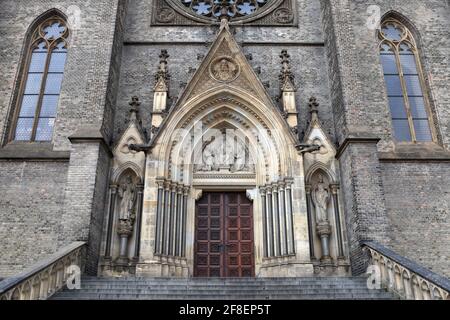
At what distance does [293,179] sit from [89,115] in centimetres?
588

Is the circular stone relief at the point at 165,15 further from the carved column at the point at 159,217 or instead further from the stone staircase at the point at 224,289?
the stone staircase at the point at 224,289

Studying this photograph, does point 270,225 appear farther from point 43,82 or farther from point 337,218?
point 43,82

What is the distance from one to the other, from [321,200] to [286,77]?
3903mm

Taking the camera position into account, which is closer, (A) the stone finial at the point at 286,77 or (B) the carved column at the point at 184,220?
(B) the carved column at the point at 184,220

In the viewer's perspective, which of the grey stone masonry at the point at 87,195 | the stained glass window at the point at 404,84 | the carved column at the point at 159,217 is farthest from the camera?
the stained glass window at the point at 404,84

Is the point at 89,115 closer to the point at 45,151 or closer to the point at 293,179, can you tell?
the point at 45,151

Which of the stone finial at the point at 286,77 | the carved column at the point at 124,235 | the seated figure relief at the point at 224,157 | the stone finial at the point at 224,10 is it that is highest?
the stone finial at the point at 224,10

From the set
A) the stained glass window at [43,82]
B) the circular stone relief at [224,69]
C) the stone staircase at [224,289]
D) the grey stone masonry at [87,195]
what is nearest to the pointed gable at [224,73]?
the circular stone relief at [224,69]

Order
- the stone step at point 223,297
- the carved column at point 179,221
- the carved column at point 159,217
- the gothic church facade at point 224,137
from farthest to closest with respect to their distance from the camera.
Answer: the carved column at point 179,221 < the gothic church facade at point 224,137 < the carved column at point 159,217 < the stone step at point 223,297

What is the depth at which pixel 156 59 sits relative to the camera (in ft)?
46.9

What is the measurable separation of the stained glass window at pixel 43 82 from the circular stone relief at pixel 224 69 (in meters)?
4.81

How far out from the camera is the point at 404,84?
13719 millimetres

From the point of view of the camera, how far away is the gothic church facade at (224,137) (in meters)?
11.2

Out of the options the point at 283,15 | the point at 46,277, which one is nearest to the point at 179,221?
the point at 46,277
